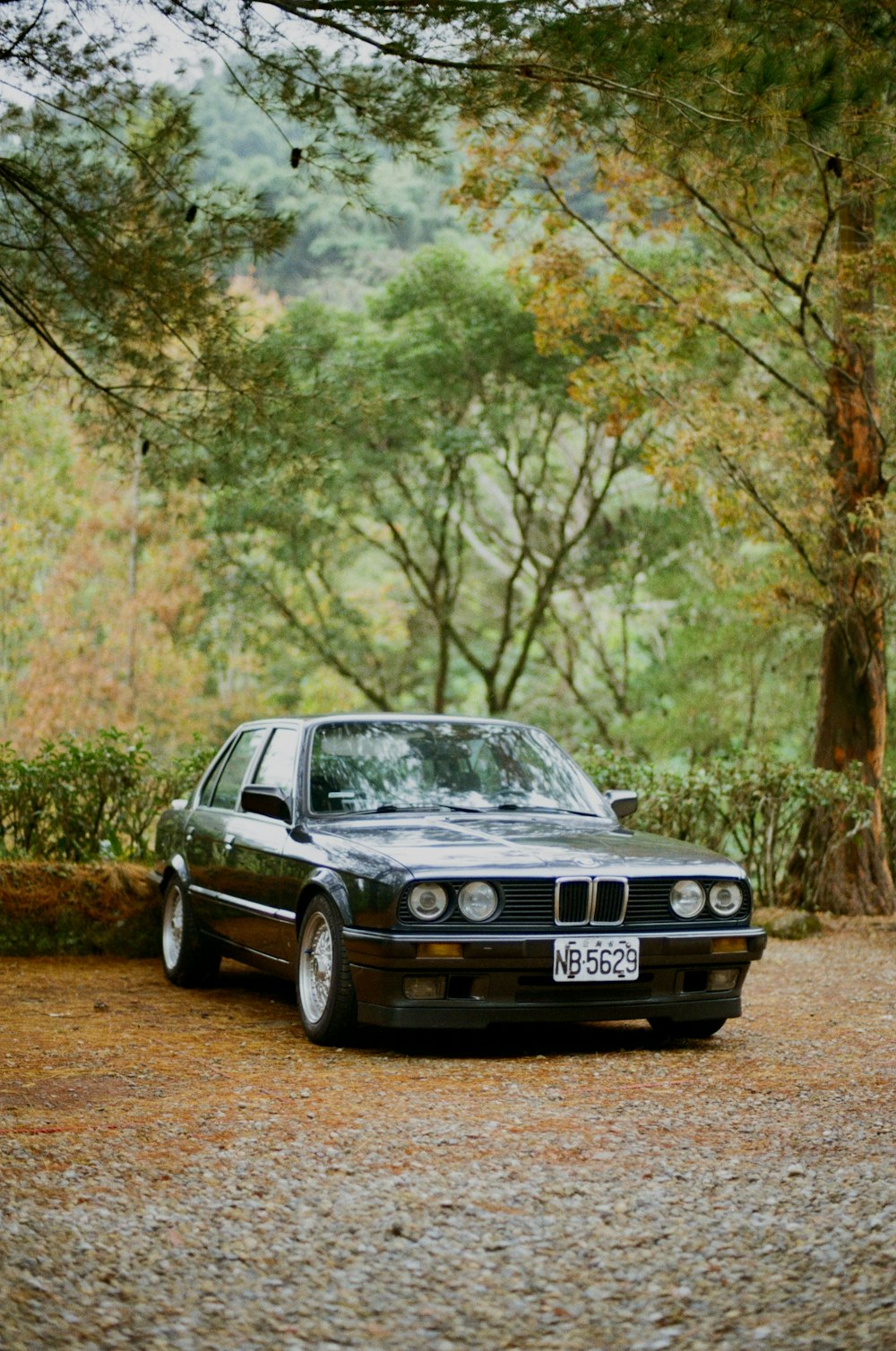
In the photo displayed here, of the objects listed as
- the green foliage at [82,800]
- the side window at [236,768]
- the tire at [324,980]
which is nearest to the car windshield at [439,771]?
the tire at [324,980]

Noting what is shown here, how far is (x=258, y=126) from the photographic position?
1750 inches

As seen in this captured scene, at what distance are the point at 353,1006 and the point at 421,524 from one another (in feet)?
67.6

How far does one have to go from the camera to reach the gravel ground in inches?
128

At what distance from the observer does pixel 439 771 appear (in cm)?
764

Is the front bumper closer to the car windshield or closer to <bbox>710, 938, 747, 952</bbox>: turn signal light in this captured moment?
<bbox>710, 938, 747, 952</bbox>: turn signal light

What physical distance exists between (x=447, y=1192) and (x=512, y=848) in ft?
8.19

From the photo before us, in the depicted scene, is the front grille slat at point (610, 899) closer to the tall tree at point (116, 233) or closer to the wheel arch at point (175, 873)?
the wheel arch at point (175, 873)

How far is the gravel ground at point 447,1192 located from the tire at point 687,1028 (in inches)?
3.5

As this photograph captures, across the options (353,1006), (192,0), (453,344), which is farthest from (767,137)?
(453,344)

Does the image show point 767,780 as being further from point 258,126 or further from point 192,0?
point 258,126

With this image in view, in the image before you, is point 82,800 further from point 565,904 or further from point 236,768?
point 565,904

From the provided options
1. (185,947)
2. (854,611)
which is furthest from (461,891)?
(854,611)

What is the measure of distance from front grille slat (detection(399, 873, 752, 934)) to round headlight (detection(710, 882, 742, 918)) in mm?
138

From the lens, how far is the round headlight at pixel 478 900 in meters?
6.27
